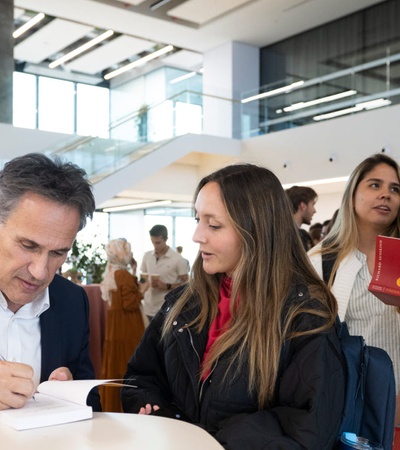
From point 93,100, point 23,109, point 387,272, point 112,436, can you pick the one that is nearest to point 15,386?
point 112,436

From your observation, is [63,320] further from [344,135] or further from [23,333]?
[344,135]

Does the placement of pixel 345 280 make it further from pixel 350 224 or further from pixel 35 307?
pixel 35 307

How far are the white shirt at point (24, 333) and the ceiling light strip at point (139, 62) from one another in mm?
15221

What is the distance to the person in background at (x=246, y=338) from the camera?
165 centimetres

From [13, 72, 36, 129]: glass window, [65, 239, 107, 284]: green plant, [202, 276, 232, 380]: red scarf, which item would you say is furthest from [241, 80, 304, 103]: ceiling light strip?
[202, 276, 232, 380]: red scarf

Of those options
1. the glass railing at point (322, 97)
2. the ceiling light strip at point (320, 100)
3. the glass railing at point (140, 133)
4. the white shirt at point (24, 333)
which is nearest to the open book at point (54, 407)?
the white shirt at point (24, 333)

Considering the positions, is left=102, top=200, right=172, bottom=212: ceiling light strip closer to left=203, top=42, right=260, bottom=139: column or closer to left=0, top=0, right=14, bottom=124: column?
left=203, top=42, right=260, bottom=139: column

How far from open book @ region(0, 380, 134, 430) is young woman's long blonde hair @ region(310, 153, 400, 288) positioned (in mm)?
1577

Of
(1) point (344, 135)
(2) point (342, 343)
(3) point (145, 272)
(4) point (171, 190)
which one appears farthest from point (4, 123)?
(2) point (342, 343)

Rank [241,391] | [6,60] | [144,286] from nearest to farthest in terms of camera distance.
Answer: [241,391] < [144,286] < [6,60]

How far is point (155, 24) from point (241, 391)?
1363cm

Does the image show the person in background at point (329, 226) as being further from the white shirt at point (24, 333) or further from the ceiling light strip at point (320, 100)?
the ceiling light strip at point (320, 100)

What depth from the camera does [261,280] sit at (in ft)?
6.07

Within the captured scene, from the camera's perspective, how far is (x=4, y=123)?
11188mm
